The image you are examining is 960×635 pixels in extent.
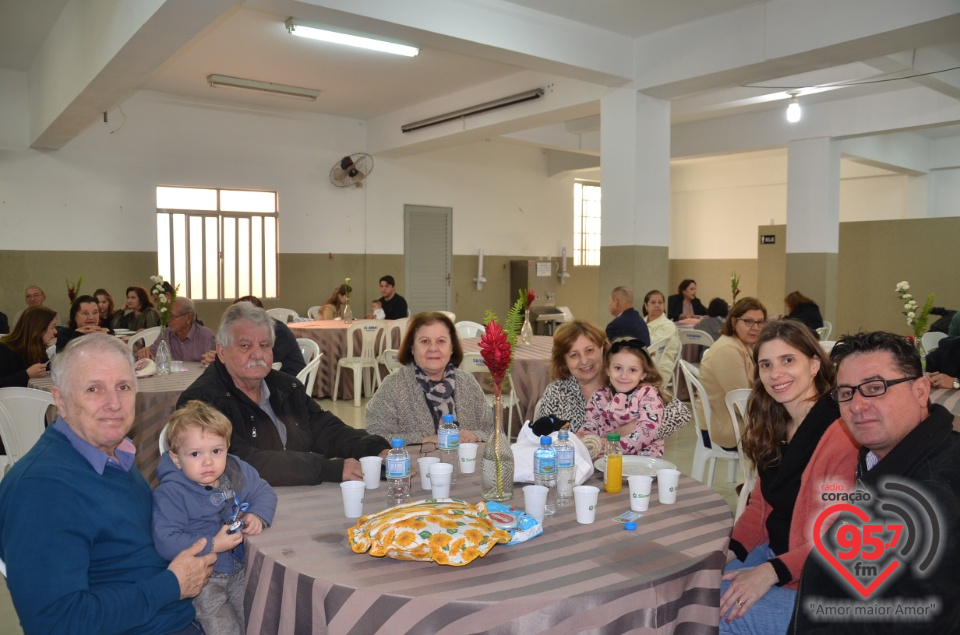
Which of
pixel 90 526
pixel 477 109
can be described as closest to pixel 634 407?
pixel 90 526

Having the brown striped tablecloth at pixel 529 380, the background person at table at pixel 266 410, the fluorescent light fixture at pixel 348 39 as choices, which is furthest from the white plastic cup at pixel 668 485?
the fluorescent light fixture at pixel 348 39

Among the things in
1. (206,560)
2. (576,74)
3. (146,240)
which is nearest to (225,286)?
(146,240)

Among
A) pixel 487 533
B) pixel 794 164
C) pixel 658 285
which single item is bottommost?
pixel 487 533

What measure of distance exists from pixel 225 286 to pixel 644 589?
9687 mm

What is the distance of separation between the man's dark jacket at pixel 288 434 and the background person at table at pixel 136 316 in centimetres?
518

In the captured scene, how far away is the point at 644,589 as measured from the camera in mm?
1583

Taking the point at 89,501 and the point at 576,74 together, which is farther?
the point at 576,74

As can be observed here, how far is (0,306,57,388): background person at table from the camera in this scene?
4.50 meters

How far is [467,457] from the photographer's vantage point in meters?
2.45

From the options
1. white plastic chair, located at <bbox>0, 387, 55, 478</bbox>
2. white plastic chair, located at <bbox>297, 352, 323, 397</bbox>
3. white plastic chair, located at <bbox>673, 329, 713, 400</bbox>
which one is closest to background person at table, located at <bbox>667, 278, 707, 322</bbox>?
white plastic chair, located at <bbox>673, 329, 713, 400</bbox>

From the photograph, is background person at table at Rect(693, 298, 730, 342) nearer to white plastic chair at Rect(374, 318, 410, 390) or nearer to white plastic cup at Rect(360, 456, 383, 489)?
white plastic chair at Rect(374, 318, 410, 390)

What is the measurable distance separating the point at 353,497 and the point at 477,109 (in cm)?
780

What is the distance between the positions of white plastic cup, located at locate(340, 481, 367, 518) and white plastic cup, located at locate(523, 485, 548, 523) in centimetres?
A: 45

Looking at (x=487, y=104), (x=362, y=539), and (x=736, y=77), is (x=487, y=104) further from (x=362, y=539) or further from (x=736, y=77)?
(x=362, y=539)
